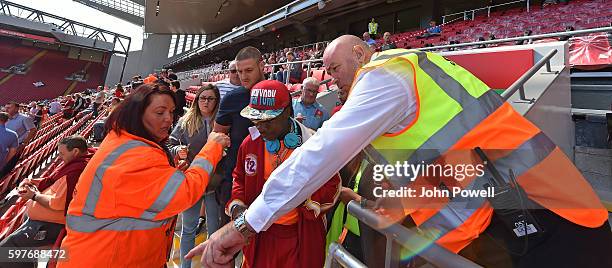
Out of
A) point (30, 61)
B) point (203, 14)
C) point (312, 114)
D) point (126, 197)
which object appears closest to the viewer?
point (126, 197)

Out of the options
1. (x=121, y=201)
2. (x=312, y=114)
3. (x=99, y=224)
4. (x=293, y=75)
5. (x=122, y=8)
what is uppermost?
(x=122, y=8)

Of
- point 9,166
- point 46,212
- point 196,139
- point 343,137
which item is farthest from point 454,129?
point 9,166

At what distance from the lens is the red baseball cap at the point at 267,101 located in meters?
1.56

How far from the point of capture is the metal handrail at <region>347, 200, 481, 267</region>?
744 millimetres

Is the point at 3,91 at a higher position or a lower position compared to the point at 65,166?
higher

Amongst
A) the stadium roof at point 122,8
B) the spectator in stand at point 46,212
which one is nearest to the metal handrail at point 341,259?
the spectator in stand at point 46,212

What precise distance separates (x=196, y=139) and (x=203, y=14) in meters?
27.7

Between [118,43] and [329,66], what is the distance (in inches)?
1476

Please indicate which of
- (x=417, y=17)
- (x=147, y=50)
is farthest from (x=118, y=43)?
(x=417, y=17)

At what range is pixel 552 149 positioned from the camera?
888 mm

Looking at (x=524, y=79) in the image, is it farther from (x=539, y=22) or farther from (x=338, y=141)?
(x=539, y=22)

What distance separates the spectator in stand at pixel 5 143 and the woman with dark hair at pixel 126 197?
5898mm

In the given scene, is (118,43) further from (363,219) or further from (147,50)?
(363,219)

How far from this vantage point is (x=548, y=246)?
2.70ft
